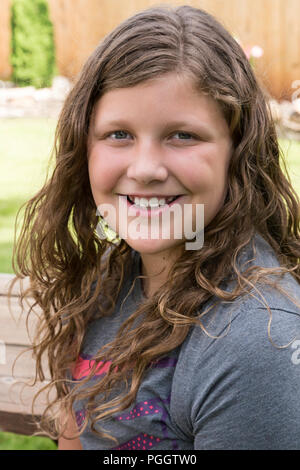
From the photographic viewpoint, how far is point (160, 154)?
4.41ft

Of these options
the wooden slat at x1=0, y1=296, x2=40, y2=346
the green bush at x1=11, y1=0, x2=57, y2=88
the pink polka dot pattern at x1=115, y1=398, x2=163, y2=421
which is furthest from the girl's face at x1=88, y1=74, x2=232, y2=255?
the green bush at x1=11, y1=0, x2=57, y2=88

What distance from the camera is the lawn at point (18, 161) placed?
446 cm

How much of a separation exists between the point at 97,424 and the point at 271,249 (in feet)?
2.01

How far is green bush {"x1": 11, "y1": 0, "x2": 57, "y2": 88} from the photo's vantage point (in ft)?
29.2

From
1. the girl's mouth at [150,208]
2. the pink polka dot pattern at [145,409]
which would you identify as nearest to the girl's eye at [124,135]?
the girl's mouth at [150,208]

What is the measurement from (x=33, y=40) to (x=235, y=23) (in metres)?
2.93

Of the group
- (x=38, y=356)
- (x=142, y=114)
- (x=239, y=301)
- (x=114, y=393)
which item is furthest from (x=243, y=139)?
(x=38, y=356)

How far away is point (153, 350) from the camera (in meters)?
1.40

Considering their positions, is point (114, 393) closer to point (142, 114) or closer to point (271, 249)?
point (271, 249)

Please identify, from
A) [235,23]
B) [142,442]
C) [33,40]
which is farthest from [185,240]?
[33,40]

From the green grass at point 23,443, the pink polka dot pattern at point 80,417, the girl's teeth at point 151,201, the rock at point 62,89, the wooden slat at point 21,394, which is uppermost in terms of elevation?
the rock at point 62,89

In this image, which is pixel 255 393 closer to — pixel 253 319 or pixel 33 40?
pixel 253 319

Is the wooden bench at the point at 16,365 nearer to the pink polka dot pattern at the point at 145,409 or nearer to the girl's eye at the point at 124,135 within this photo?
the pink polka dot pattern at the point at 145,409

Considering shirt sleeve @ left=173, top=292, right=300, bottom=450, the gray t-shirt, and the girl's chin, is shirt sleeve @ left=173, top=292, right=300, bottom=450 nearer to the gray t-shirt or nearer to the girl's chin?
the gray t-shirt
